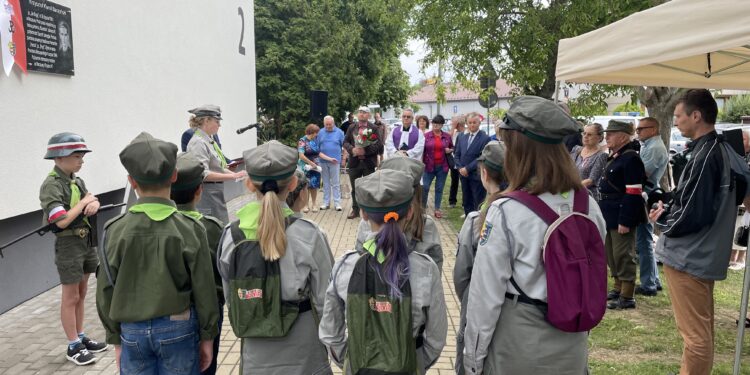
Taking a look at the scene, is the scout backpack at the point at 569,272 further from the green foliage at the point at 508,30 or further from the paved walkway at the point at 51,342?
the green foliage at the point at 508,30

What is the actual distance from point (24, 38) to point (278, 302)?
483 cm

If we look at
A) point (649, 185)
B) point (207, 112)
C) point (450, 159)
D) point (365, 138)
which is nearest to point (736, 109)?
point (450, 159)

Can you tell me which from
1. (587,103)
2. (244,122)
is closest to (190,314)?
(587,103)

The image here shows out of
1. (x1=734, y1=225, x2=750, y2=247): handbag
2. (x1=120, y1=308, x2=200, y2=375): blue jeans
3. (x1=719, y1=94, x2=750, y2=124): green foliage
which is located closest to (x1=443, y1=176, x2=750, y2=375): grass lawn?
(x1=734, y1=225, x2=750, y2=247): handbag

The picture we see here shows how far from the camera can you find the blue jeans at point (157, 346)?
8.35 feet

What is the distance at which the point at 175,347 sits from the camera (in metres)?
2.60

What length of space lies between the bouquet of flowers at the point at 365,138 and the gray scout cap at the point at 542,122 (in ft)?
25.9

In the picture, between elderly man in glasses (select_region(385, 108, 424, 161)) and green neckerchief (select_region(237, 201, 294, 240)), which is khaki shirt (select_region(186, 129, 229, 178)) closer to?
green neckerchief (select_region(237, 201, 294, 240))

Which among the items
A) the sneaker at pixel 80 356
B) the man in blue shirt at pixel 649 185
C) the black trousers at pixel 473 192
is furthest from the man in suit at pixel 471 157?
Answer: the sneaker at pixel 80 356

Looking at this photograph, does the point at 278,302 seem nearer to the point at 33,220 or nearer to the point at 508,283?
the point at 508,283

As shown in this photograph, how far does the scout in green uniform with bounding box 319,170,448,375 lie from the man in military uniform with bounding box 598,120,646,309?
366 centimetres

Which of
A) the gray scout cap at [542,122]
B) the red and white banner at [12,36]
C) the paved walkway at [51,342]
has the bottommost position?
the paved walkway at [51,342]

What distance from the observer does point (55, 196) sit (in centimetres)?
402

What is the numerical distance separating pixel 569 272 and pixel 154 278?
1.79 meters
